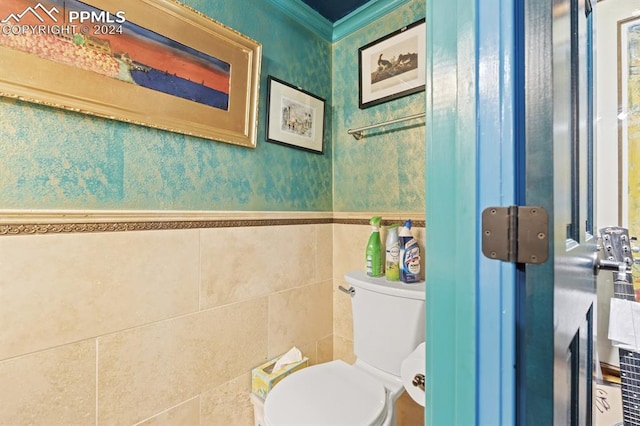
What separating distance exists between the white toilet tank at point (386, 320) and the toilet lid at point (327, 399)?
10cm

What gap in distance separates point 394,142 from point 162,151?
1017 mm

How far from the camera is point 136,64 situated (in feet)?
3.05

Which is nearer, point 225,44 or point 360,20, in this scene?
point 225,44

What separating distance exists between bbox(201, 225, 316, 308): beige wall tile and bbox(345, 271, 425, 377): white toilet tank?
11.3 inches

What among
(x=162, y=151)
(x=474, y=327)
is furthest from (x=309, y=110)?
(x=474, y=327)

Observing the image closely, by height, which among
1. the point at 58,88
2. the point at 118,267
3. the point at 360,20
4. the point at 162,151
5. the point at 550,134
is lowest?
the point at 118,267

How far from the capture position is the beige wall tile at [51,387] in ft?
2.41

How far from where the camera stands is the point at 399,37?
1356 mm

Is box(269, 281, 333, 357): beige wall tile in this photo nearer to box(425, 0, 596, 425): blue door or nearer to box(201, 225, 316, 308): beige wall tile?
box(201, 225, 316, 308): beige wall tile

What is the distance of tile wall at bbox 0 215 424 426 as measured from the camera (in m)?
0.76

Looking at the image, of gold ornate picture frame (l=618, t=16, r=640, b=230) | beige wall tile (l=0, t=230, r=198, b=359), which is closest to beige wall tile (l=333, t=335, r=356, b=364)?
beige wall tile (l=0, t=230, r=198, b=359)

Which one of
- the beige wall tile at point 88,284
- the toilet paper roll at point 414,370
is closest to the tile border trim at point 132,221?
the beige wall tile at point 88,284

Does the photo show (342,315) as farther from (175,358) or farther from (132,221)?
(132,221)

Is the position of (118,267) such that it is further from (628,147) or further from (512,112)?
(628,147)
